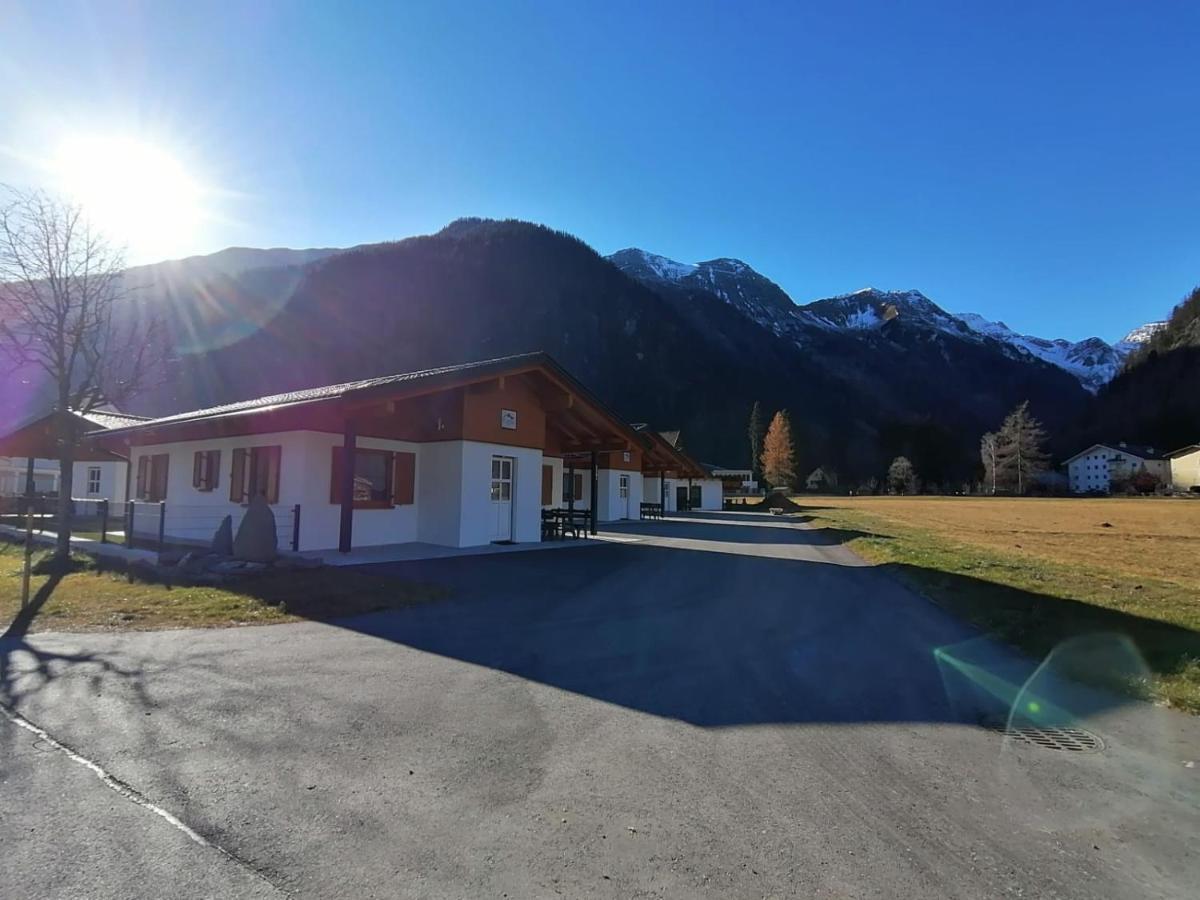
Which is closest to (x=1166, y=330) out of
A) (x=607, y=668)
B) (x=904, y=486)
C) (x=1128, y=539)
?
(x=904, y=486)

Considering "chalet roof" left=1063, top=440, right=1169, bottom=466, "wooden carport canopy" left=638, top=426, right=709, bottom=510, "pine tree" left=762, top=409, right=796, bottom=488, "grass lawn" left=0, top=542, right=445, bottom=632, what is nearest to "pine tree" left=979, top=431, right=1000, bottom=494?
"chalet roof" left=1063, top=440, right=1169, bottom=466

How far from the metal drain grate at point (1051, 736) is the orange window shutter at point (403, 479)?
561 inches

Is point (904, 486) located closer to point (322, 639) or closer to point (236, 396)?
point (236, 396)

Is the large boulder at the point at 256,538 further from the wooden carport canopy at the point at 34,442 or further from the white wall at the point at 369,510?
the wooden carport canopy at the point at 34,442

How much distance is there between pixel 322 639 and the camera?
668 centimetres

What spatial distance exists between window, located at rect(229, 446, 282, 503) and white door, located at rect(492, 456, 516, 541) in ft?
17.6

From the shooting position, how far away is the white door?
17.7 metres

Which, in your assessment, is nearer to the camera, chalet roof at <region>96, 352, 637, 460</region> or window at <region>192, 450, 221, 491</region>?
chalet roof at <region>96, 352, 637, 460</region>

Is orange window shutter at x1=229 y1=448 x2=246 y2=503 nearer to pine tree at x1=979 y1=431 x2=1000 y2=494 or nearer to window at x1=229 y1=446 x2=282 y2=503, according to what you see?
window at x1=229 y1=446 x2=282 y2=503

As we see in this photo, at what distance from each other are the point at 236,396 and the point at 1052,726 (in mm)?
94333

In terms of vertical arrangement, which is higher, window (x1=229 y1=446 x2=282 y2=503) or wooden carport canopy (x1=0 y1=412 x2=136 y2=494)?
wooden carport canopy (x1=0 y1=412 x2=136 y2=494)

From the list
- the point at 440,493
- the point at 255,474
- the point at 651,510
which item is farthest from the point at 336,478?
the point at 651,510

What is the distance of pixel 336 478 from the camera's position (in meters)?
15.2

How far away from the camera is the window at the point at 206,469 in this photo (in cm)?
1739
